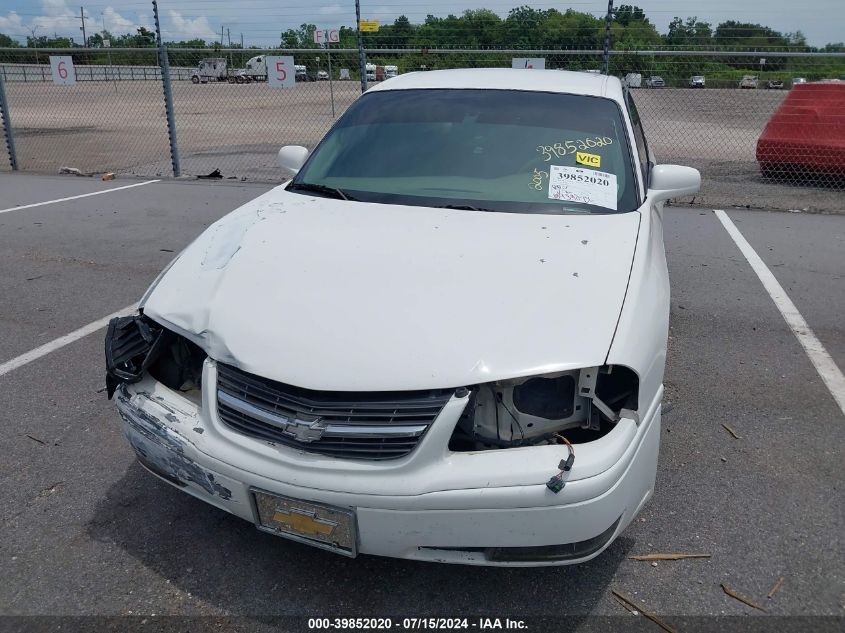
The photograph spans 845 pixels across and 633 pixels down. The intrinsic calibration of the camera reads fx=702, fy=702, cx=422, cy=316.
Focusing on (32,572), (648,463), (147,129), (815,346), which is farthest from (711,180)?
(147,129)

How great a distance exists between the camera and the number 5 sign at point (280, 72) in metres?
10.2

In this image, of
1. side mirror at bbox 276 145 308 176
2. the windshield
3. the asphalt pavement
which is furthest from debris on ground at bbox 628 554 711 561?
side mirror at bbox 276 145 308 176

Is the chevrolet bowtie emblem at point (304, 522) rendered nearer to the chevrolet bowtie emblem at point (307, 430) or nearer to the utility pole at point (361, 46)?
the chevrolet bowtie emblem at point (307, 430)

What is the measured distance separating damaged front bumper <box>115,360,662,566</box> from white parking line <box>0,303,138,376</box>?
2.30 metres

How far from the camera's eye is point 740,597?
2371mm

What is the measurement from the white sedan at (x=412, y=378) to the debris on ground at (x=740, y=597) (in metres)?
0.43

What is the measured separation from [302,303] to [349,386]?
1.46 feet

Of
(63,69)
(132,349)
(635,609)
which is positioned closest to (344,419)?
(132,349)

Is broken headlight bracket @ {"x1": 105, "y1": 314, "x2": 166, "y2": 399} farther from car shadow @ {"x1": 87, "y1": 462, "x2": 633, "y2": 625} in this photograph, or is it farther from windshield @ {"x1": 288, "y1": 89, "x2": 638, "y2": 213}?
windshield @ {"x1": 288, "y1": 89, "x2": 638, "y2": 213}

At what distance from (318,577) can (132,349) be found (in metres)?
1.05

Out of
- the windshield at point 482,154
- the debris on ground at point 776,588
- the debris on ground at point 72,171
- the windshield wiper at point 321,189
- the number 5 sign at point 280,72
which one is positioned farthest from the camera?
the debris on ground at point 72,171

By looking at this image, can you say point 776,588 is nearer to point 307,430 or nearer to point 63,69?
point 307,430

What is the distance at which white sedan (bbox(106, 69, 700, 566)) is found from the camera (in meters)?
2.03

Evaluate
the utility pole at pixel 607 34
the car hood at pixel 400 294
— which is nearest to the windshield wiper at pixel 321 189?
the car hood at pixel 400 294
